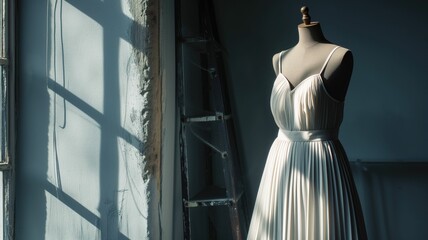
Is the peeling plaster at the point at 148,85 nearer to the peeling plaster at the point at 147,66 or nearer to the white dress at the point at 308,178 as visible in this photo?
the peeling plaster at the point at 147,66

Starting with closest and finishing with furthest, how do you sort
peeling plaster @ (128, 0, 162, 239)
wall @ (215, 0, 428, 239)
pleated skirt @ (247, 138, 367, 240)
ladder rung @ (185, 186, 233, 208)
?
pleated skirt @ (247, 138, 367, 240), peeling plaster @ (128, 0, 162, 239), ladder rung @ (185, 186, 233, 208), wall @ (215, 0, 428, 239)

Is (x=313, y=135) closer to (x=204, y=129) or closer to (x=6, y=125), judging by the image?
(x=204, y=129)

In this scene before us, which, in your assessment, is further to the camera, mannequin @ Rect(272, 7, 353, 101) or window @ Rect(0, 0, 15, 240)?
window @ Rect(0, 0, 15, 240)

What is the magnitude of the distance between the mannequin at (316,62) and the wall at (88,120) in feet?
1.60

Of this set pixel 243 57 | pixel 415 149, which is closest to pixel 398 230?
pixel 415 149

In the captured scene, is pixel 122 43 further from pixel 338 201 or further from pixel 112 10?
pixel 338 201

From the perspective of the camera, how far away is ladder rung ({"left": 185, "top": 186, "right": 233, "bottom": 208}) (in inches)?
62.3

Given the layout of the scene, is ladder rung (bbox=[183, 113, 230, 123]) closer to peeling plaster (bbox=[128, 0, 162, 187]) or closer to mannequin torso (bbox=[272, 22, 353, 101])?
peeling plaster (bbox=[128, 0, 162, 187])

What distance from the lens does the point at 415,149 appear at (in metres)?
1.81

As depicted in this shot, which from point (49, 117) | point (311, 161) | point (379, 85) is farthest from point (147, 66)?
point (379, 85)

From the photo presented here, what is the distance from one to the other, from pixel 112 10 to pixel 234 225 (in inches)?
37.8

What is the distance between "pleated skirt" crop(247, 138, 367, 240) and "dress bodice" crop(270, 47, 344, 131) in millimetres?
58

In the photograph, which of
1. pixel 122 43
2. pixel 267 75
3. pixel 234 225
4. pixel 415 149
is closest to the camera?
pixel 122 43

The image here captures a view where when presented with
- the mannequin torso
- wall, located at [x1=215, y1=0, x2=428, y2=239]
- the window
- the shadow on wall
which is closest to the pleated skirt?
the mannequin torso
